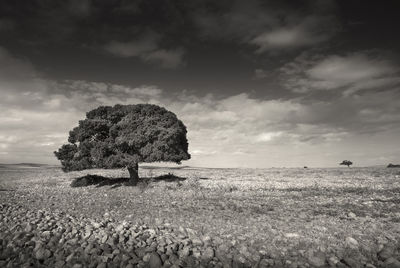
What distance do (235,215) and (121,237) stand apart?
22.7 ft

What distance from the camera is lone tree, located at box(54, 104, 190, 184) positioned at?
31.0 meters

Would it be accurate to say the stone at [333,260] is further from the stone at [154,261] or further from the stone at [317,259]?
the stone at [154,261]

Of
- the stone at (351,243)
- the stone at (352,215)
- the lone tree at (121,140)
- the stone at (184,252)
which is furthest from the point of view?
the lone tree at (121,140)

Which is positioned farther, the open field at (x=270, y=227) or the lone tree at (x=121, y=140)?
the lone tree at (x=121, y=140)

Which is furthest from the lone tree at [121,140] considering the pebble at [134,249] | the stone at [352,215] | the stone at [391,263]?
the stone at [391,263]

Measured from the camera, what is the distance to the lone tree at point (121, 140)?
30969 millimetres

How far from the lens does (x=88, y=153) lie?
31.7 m

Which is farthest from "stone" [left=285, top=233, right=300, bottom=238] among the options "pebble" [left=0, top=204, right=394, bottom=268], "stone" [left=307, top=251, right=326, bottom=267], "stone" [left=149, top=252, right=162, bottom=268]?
"stone" [left=149, top=252, right=162, bottom=268]

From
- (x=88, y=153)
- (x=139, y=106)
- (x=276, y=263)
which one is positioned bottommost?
(x=276, y=263)

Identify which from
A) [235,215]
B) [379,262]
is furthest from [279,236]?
[235,215]

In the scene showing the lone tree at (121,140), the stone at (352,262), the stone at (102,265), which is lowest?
the stone at (352,262)

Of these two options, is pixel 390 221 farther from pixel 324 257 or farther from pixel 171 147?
pixel 171 147

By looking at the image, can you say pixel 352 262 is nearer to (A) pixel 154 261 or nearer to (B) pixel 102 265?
(A) pixel 154 261

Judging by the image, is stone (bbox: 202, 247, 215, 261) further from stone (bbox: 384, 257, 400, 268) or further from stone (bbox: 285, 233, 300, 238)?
stone (bbox: 384, 257, 400, 268)
